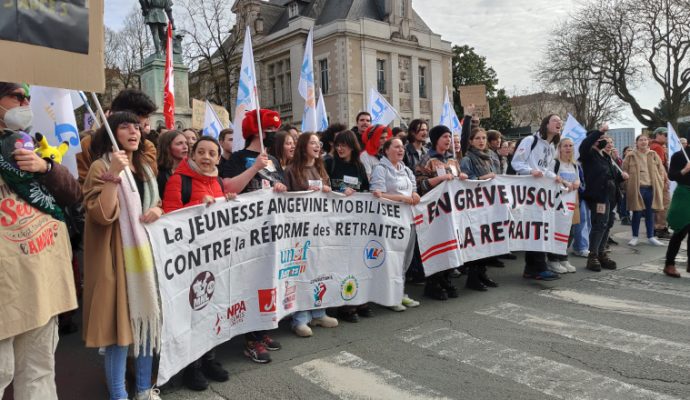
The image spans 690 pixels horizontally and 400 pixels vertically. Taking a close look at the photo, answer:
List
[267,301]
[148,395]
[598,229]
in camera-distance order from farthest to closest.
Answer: [598,229] < [267,301] < [148,395]

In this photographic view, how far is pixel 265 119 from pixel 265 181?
0.63 metres

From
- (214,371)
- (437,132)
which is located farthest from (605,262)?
(214,371)

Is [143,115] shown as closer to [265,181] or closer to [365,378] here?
[265,181]

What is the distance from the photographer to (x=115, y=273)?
3266 mm

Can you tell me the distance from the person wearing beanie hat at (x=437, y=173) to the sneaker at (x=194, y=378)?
303 cm

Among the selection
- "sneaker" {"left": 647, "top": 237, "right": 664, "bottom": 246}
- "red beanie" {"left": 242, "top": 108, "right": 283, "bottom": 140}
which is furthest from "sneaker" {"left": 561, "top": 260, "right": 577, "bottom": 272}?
"red beanie" {"left": 242, "top": 108, "right": 283, "bottom": 140}

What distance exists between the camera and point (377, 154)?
641 cm

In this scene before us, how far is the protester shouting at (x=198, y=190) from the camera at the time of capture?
381cm

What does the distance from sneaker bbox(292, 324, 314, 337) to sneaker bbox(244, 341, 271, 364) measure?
0.54 meters

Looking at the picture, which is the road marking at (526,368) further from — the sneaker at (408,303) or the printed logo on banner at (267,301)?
the printed logo on banner at (267,301)

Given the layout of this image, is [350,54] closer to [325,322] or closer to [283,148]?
[283,148]

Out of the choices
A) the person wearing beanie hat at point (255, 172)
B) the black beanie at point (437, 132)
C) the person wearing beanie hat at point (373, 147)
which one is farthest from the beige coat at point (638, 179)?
the person wearing beanie hat at point (255, 172)

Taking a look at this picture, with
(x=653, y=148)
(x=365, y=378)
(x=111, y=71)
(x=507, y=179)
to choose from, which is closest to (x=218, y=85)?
(x=111, y=71)

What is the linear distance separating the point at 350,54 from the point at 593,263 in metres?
34.0
